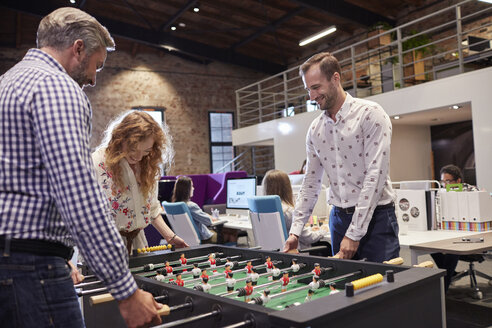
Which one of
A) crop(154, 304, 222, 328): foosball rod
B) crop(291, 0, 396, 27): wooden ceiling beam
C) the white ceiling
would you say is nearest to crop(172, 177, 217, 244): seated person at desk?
crop(154, 304, 222, 328): foosball rod

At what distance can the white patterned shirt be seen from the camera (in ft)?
6.47

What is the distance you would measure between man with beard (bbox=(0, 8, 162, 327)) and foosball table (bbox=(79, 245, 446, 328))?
8.0 inches

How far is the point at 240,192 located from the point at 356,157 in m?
3.56

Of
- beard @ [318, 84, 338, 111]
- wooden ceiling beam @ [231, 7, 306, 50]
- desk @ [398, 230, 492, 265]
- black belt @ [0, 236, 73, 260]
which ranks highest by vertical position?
wooden ceiling beam @ [231, 7, 306, 50]

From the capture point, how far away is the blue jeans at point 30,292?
102cm

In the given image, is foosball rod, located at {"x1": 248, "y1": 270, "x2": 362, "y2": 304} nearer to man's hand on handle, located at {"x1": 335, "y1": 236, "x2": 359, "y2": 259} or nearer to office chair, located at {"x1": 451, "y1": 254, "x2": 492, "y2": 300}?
man's hand on handle, located at {"x1": 335, "y1": 236, "x2": 359, "y2": 259}

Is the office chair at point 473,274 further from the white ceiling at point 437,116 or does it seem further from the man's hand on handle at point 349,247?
the white ceiling at point 437,116

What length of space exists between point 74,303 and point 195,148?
11.9 metres

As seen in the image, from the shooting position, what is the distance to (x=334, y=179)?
2.20m

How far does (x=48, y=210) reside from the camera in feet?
3.46

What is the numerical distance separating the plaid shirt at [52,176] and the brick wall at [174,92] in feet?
35.7

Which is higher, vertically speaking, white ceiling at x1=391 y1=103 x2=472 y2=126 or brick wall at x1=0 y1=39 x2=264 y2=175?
brick wall at x1=0 y1=39 x2=264 y2=175

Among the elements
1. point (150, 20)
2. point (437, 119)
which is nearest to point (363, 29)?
point (437, 119)

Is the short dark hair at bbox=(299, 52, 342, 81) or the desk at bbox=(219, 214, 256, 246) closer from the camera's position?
the short dark hair at bbox=(299, 52, 342, 81)
